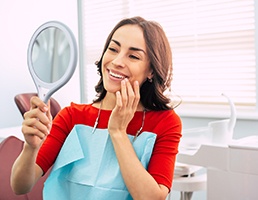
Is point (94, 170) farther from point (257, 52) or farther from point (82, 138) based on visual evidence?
Answer: point (257, 52)

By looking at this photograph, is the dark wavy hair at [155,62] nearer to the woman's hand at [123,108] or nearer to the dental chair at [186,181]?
the woman's hand at [123,108]

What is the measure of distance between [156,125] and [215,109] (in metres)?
1.90

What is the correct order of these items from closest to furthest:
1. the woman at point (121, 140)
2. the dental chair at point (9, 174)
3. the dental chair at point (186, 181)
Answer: the woman at point (121, 140) → the dental chair at point (9, 174) → the dental chair at point (186, 181)

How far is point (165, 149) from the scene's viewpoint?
3.42ft

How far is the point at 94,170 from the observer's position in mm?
1048

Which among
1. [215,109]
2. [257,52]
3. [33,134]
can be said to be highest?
[33,134]

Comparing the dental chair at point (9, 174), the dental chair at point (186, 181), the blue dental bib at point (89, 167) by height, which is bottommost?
the dental chair at point (186, 181)

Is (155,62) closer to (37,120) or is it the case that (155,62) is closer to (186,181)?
(37,120)

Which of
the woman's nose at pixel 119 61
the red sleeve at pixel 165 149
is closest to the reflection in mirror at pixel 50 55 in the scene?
the woman's nose at pixel 119 61

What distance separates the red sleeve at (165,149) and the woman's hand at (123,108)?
10cm

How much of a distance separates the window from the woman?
1766mm

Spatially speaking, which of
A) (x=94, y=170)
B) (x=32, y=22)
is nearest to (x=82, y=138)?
(x=94, y=170)

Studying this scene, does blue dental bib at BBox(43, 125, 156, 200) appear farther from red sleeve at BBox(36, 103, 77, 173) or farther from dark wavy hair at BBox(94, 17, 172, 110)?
dark wavy hair at BBox(94, 17, 172, 110)

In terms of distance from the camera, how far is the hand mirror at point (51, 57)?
35.2 inches
